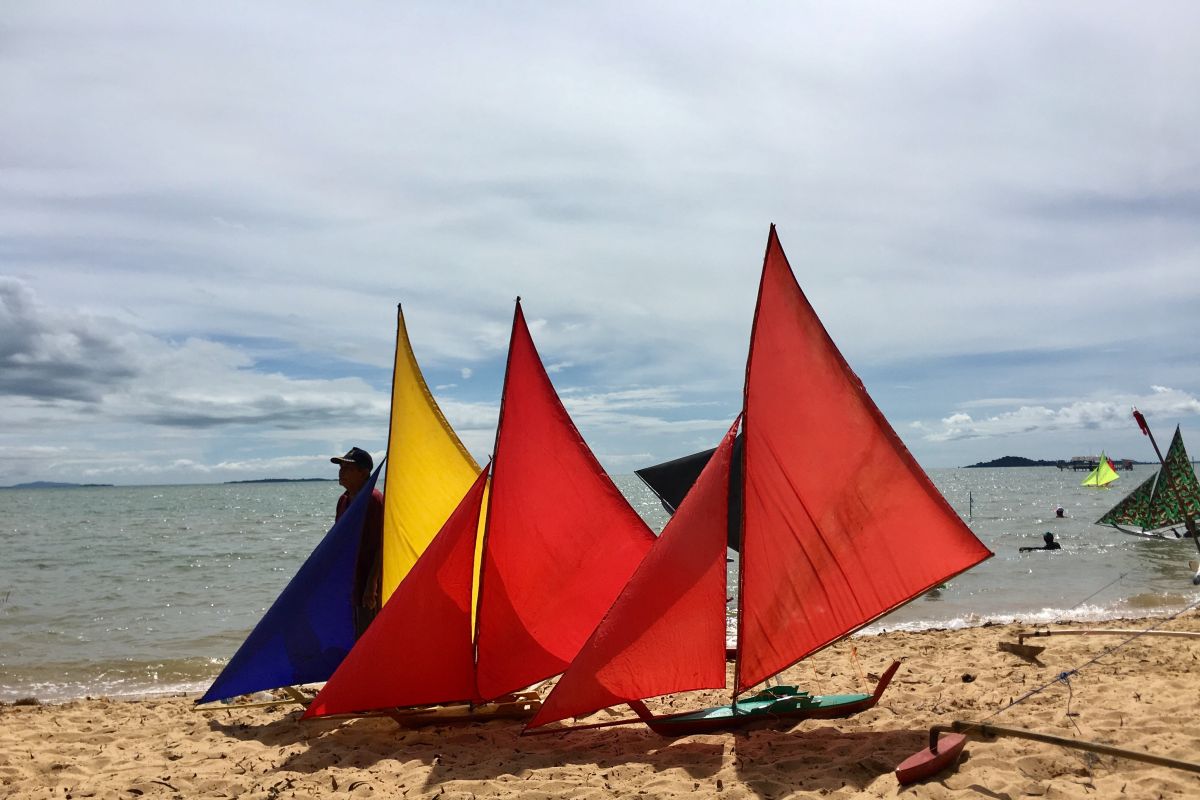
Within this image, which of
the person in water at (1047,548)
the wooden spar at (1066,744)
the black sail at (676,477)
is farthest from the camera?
the person in water at (1047,548)

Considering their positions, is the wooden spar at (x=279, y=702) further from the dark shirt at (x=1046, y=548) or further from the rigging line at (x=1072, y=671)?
the dark shirt at (x=1046, y=548)

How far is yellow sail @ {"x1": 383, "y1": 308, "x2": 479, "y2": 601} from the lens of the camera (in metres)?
7.75

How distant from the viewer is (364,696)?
647 centimetres

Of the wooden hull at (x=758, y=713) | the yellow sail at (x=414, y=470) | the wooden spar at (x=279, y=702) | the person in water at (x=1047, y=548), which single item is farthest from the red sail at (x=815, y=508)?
the person in water at (x=1047, y=548)

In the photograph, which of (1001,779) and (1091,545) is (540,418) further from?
(1091,545)

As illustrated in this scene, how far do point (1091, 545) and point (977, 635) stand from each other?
23.1 m

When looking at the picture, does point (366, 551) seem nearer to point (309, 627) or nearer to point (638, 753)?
point (309, 627)

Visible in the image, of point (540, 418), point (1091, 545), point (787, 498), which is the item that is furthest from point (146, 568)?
point (1091, 545)

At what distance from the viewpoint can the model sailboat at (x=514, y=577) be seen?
257 inches

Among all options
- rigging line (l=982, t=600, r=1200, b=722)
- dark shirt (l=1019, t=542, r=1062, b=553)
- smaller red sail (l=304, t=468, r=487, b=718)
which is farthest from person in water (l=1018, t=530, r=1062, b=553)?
smaller red sail (l=304, t=468, r=487, b=718)

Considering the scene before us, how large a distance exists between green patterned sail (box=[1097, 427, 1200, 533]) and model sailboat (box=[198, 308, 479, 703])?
2213cm

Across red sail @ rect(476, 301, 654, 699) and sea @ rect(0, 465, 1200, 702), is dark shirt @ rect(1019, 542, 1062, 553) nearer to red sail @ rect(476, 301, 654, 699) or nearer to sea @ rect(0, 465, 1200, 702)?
sea @ rect(0, 465, 1200, 702)

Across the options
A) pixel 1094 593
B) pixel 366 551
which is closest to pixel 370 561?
pixel 366 551

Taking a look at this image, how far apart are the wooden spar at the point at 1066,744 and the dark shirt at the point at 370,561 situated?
16.1 ft
